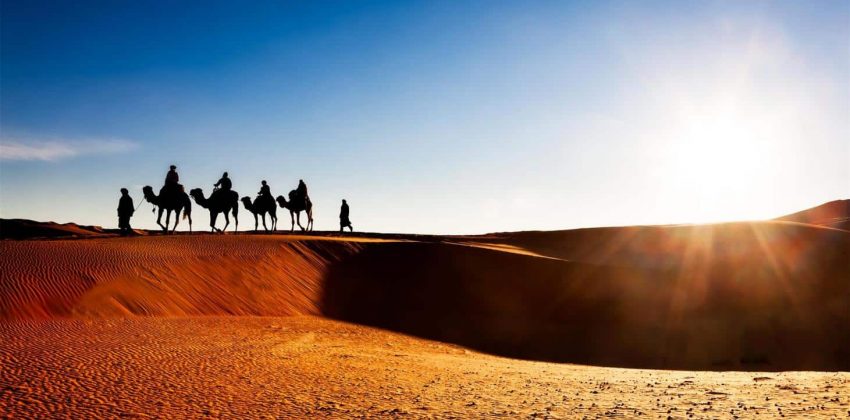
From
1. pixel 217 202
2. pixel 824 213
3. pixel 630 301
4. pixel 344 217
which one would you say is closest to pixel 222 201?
pixel 217 202

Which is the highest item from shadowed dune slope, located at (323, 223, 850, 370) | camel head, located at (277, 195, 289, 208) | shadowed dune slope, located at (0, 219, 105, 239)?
camel head, located at (277, 195, 289, 208)

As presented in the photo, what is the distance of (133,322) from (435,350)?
23.7 feet

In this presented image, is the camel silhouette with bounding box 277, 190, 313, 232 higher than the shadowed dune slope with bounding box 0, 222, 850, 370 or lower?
higher

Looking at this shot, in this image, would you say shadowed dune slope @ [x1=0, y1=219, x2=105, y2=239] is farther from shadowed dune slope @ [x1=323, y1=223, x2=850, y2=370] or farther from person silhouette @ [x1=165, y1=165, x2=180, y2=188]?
shadowed dune slope @ [x1=323, y1=223, x2=850, y2=370]

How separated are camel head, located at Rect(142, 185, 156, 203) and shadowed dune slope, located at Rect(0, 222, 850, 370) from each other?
3.47 meters

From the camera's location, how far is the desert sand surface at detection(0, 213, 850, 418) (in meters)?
7.48

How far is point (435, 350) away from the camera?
14406 mm

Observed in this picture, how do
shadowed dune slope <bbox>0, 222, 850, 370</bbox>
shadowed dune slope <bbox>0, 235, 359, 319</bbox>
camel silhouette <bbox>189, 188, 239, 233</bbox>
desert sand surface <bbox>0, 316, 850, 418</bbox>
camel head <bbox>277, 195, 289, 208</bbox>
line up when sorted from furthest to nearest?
camel head <bbox>277, 195, 289, 208</bbox> → camel silhouette <bbox>189, 188, 239, 233</bbox> → shadowed dune slope <bbox>0, 222, 850, 370</bbox> → shadowed dune slope <bbox>0, 235, 359, 319</bbox> → desert sand surface <bbox>0, 316, 850, 418</bbox>

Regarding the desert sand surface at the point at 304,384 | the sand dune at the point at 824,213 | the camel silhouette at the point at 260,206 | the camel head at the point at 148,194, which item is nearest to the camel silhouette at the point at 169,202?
the camel head at the point at 148,194

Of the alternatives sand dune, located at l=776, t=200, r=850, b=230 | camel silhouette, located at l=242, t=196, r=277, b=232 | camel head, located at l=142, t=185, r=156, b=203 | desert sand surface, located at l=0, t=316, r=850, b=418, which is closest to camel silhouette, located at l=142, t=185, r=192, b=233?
camel head, located at l=142, t=185, r=156, b=203

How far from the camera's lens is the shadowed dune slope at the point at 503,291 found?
50.1 ft

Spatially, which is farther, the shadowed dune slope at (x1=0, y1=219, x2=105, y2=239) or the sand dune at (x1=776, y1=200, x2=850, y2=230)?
the sand dune at (x1=776, y1=200, x2=850, y2=230)

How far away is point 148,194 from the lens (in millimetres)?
23797

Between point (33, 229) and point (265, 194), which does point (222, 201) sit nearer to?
point (265, 194)
